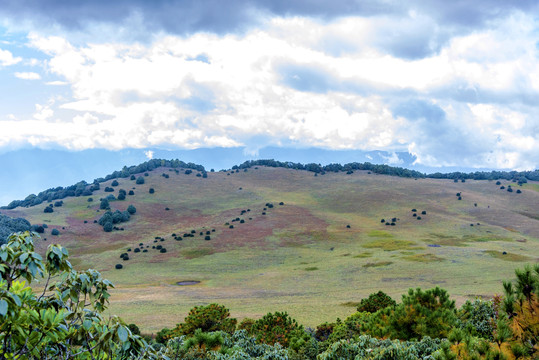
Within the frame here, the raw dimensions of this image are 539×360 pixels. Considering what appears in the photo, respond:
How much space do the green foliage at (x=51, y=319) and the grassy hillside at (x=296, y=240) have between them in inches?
1042

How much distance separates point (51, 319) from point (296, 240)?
290ft

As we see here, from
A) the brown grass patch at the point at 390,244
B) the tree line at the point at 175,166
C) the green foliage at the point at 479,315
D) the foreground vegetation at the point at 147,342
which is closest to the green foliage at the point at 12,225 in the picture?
the tree line at the point at 175,166

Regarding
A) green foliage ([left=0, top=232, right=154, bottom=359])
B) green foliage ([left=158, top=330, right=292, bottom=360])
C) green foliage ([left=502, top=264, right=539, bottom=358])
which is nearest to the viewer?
green foliage ([left=0, top=232, right=154, bottom=359])

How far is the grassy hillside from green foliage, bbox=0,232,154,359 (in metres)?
26.5

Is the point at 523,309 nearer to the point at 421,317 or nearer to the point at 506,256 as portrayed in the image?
the point at 421,317

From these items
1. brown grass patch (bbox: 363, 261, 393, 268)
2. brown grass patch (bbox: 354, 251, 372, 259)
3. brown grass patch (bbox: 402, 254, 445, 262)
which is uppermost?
brown grass patch (bbox: 402, 254, 445, 262)

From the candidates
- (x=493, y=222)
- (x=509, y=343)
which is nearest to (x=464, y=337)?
(x=509, y=343)

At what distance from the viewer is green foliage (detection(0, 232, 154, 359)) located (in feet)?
17.9

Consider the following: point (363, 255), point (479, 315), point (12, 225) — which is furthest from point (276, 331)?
point (12, 225)

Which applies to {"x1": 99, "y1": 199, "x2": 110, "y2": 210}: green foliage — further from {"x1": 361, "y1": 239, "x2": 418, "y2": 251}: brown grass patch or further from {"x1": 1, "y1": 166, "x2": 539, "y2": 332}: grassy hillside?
{"x1": 361, "y1": 239, "x2": 418, "y2": 251}: brown grass patch

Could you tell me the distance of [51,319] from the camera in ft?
18.8

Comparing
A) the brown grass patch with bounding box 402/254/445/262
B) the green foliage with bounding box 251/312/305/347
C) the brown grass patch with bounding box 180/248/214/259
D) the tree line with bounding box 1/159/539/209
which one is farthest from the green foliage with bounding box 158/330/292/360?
the tree line with bounding box 1/159/539/209

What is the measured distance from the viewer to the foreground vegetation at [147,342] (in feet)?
18.9

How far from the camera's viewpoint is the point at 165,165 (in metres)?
193
